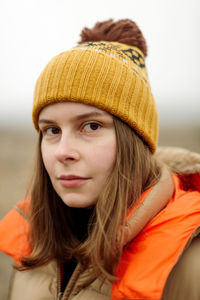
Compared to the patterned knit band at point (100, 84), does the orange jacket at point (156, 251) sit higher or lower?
lower

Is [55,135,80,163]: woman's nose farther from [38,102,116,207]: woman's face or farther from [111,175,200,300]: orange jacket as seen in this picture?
[111,175,200,300]: orange jacket

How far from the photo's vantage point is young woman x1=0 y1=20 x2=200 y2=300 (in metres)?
1.36

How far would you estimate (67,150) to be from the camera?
4.85 ft

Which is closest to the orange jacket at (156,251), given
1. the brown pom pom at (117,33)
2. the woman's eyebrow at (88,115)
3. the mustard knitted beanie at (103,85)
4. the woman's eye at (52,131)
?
the mustard knitted beanie at (103,85)

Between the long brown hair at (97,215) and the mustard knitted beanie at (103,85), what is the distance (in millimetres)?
89

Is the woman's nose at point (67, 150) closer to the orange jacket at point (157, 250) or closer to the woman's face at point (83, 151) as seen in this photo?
the woman's face at point (83, 151)

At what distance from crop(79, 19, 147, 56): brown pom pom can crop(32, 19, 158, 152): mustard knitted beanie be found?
218 millimetres

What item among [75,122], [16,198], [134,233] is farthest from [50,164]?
[16,198]

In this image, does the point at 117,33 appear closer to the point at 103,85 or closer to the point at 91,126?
the point at 103,85

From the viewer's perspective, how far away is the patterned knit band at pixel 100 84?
5.08 ft

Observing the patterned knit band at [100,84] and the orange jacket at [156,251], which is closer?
the orange jacket at [156,251]

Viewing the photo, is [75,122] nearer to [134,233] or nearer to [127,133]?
[127,133]

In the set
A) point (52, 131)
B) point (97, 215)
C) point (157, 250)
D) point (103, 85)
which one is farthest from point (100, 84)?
point (157, 250)

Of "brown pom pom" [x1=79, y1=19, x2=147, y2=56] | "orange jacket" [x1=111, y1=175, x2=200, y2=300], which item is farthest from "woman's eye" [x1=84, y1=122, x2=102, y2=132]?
"brown pom pom" [x1=79, y1=19, x2=147, y2=56]
